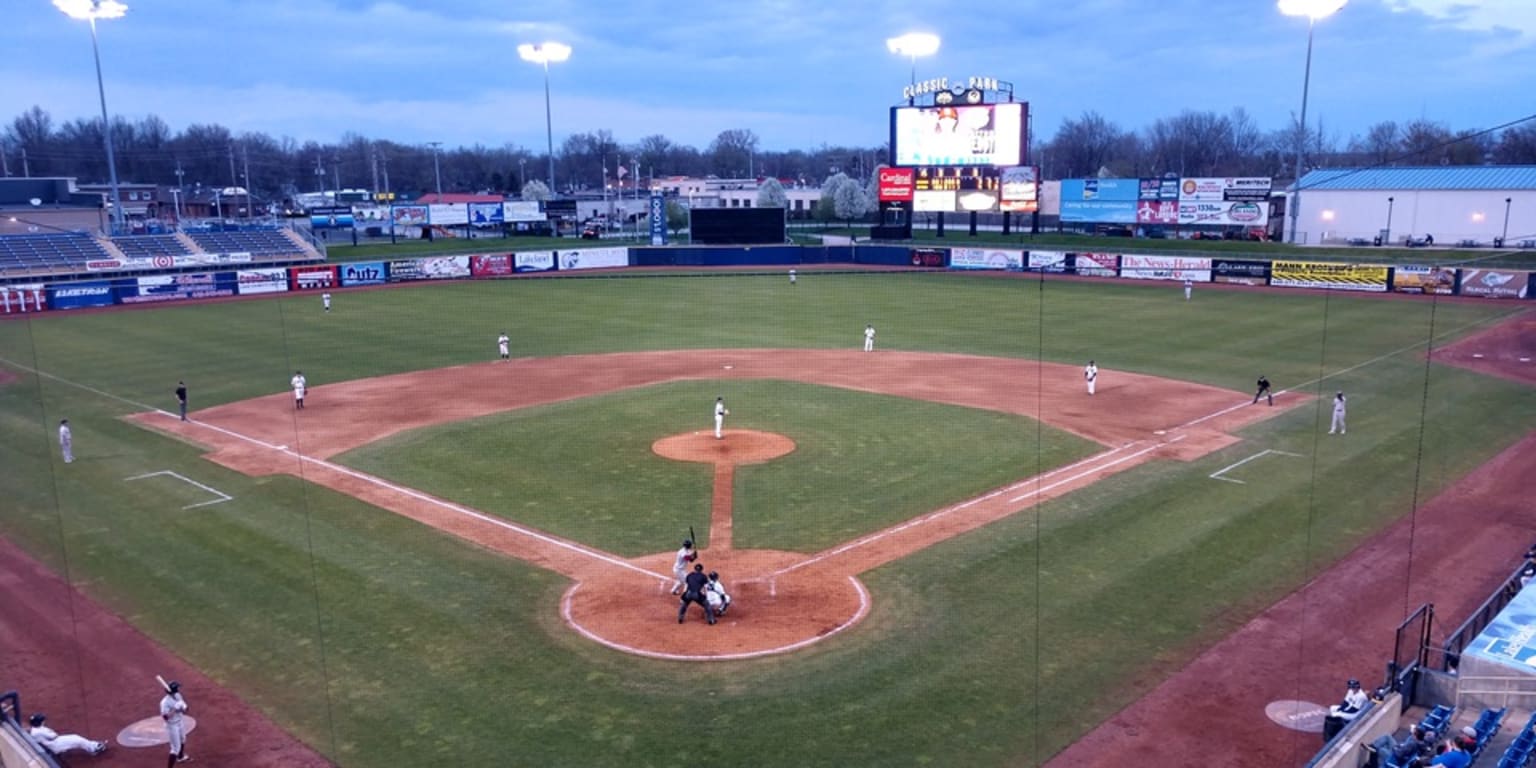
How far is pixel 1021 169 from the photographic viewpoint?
56.7 metres

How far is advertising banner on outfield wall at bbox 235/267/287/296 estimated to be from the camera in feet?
175

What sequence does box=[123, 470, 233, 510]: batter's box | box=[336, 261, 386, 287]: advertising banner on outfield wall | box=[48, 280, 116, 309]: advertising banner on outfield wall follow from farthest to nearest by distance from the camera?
box=[336, 261, 386, 287]: advertising banner on outfield wall < box=[48, 280, 116, 309]: advertising banner on outfield wall < box=[123, 470, 233, 510]: batter's box

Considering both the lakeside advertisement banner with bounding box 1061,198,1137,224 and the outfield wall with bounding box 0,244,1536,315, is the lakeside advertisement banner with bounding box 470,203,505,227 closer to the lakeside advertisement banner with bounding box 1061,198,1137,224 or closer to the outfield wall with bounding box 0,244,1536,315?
the outfield wall with bounding box 0,244,1536,315

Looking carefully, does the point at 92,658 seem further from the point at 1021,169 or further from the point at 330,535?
the point at 1021,169

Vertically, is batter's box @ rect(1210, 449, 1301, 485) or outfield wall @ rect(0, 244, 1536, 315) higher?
outfield wall @ rect(0, 244, 1536, 315)

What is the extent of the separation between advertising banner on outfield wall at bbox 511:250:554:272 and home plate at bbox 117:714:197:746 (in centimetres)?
5232

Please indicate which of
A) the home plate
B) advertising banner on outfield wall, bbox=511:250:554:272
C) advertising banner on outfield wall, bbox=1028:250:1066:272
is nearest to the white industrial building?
advertising banner on outfield wall, bbox=1028:250:1066:272

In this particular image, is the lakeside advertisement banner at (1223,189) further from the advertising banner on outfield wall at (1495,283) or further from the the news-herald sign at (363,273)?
the the news-herald sign at (363,273)

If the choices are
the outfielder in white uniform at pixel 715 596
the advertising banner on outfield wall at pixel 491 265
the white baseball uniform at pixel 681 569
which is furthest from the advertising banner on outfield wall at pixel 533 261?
the outfielder in white uniform at pixel 715 596

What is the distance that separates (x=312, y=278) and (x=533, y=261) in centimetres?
1283

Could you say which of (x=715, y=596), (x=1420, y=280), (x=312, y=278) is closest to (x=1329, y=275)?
(x=1420, y=280)

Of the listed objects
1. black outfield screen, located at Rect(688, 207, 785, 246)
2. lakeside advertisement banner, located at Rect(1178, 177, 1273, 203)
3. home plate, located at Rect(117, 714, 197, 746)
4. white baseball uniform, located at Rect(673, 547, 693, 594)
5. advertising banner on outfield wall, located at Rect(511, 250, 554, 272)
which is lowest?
home plate, located at Rect(117, 714, 197, 746)

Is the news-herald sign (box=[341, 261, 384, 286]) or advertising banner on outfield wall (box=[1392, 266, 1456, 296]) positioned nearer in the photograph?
advertising banner on outfield wall (box=[1392, 266, 1456, 296])

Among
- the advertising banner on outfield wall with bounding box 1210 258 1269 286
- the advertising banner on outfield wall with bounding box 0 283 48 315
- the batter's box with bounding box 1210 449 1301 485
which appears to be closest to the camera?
the batter's box with bounding box 1210 449 1301 485
